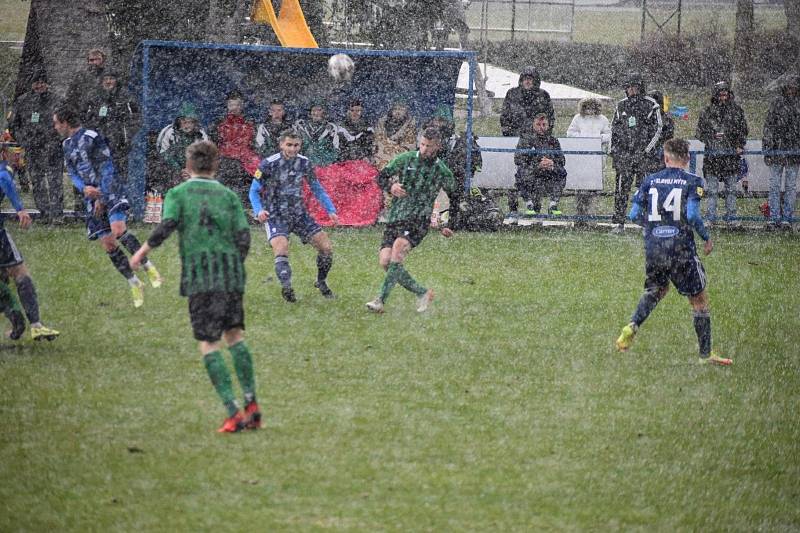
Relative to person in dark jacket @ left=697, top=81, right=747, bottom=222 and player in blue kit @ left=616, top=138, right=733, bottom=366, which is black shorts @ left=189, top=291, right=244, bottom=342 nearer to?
player in blue kit @ left=616, top=138, right=733, bottom=366

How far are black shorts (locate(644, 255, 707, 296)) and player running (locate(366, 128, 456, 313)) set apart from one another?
8.25ft

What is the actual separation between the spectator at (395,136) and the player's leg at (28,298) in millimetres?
8532

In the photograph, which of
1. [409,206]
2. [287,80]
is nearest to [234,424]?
[409,206]

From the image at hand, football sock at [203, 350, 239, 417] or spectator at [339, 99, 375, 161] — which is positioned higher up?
spectator at [339, 99, 375, 161]

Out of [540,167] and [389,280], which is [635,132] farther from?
[389,280]

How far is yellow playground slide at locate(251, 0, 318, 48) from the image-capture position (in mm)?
18641

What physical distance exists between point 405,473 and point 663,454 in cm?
156

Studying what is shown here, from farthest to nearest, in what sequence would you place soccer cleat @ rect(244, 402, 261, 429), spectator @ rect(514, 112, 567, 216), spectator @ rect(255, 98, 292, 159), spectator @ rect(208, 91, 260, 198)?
spectator @ rect(514, 112, 567, 216) → spectator @ rect(208, 91, 260, 198) → spectator @ rect(255, 98, 292, 159) → soccer cleat @ rect(244, 402, 261, 429)

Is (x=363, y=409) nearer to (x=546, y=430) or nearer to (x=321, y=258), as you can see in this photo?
(x=546, y=430)

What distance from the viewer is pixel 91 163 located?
10.7 m

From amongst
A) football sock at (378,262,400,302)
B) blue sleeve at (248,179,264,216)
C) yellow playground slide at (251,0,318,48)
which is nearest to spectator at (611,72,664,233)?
yellow playground slide at (251,0,318,48)

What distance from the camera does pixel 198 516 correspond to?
554 centimetres

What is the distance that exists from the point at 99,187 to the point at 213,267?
4354 mm

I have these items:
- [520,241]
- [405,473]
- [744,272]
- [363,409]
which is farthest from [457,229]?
[405,473]
